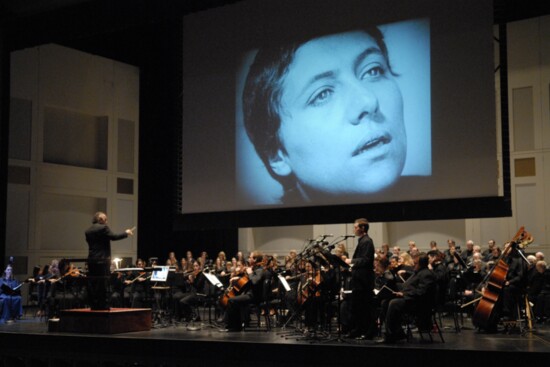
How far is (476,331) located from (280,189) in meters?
4.48

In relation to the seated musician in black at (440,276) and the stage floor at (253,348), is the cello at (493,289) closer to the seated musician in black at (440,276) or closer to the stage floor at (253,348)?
the stage floor at (253,348)

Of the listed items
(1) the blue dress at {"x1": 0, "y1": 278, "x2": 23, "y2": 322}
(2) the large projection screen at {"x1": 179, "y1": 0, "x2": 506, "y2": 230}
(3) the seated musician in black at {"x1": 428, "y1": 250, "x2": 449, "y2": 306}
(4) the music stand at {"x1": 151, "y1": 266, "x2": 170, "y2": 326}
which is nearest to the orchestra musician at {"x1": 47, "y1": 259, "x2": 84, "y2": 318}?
(1) the blue dress at {"x1": 0, "y1": 278, "x2": 23, "y2": 322}

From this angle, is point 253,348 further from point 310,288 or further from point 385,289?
point 385,289

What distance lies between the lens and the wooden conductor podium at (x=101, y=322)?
9719 mm

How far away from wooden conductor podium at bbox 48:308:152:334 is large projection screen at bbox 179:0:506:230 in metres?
3.45

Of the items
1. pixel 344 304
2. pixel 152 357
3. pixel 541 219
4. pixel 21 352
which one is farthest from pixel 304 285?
pixel 541 219

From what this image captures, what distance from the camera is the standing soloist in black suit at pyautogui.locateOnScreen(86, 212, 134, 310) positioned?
988 centimetres

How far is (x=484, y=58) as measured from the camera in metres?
10.7

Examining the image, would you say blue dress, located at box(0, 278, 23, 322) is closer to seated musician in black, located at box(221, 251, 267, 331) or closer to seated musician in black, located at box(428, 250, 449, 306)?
seated musician in black, located at box(221, 251, 267, 331)

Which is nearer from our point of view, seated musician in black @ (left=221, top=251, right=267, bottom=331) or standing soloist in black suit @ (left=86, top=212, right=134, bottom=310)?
standing soloist in black suit @ (left=86, top=212, right=134, bottom=310)

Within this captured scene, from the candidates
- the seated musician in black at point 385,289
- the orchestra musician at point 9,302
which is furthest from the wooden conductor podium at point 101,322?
the seated musician in black at point 385,289

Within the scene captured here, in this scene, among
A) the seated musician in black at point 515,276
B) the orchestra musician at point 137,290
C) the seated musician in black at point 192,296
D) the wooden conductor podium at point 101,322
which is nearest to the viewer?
the wooden conductor podium at point 101,322

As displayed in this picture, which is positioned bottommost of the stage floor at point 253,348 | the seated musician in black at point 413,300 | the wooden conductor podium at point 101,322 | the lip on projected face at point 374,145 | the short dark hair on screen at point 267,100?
the stage floor at point 253,348

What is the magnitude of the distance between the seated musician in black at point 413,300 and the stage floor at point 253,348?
269 millimetres
